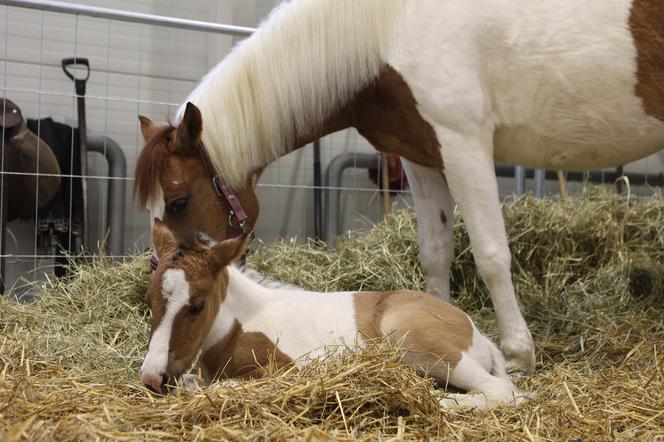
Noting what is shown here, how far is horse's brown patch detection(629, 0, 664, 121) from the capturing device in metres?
2.87

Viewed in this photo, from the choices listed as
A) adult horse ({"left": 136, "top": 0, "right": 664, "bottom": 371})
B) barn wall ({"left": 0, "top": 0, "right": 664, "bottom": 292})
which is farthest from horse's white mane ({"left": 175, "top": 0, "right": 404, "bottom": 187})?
barn wall ({"left": 0, "top": 0, "right": 664, "bottom": 292})

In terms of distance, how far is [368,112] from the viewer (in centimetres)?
300

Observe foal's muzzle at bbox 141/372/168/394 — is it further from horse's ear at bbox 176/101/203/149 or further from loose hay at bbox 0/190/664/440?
horse's ear at bbox 176/101/203/149

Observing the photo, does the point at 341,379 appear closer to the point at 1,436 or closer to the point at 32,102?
the point at 1,436

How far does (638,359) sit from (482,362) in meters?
0.68

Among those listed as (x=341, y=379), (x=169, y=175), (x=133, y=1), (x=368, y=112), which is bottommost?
(x=341, y=379)

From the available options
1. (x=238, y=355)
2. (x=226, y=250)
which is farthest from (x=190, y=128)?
(x=238, y=355)

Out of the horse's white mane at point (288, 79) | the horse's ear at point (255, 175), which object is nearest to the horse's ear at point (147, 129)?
the horse's white mane at point (288, 79)

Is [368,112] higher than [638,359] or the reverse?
higher

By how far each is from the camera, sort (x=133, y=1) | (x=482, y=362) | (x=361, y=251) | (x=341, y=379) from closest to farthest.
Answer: (x=341, y=379), (x=482, y=362), (x=361, y=251), (x=133, y=1)

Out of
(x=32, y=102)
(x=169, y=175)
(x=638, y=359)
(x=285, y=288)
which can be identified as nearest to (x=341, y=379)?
(x=285, y=288)

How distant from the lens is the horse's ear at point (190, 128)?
2.76 metres

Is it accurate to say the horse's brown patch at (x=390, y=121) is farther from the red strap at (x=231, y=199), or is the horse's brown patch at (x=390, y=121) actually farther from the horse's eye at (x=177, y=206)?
the horse's eye at (x=177, y=206)

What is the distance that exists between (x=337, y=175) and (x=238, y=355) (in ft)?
9.35
